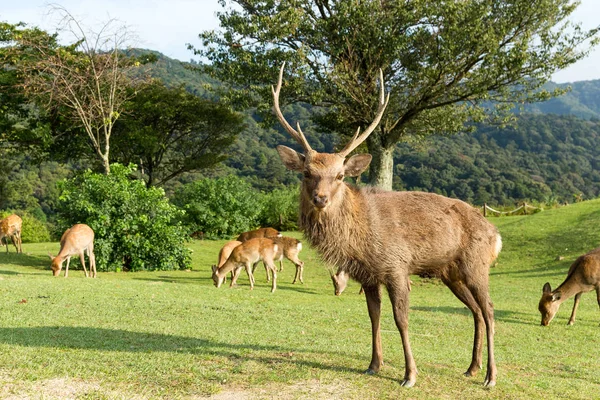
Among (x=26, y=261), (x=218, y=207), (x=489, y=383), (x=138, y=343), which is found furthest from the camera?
(x=218, y=207)

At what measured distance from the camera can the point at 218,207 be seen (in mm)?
27234

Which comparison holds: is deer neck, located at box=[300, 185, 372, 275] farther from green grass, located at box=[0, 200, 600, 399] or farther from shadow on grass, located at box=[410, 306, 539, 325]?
shadow on grass, located at box=[410, 306, 539, 325]

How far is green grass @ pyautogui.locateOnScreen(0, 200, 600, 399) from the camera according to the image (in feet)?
16.4

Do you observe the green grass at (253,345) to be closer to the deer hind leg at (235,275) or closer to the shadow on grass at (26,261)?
the deer hind leg at (235,275)

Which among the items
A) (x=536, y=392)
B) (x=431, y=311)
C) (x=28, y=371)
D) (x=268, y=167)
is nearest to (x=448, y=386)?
(x=536, y=392)

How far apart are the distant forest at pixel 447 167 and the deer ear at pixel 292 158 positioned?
83.6ft

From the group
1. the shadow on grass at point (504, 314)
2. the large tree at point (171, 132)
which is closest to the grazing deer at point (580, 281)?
the shadow on grass at point (504, 314)

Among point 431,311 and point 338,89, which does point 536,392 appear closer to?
point 431,311

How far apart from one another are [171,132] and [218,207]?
18.6 feet

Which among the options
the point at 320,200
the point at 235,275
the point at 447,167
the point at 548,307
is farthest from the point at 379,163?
the point at 447,167

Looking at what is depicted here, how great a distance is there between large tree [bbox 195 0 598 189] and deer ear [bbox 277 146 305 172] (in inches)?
466

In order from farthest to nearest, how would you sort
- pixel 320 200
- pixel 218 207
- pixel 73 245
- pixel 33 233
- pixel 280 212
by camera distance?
pixel 280 212 → pixel 33 233 → pixel 218 207 → pixel 73 245 → pixel 320 200

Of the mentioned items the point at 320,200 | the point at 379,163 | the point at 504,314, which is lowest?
the point at 504,314

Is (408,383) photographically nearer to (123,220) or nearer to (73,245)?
(73,245)
